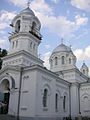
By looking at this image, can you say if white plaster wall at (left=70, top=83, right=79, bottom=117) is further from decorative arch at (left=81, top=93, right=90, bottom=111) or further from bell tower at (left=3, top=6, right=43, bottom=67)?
bell tower at (left=3, top=6, right=43, bottom=67)

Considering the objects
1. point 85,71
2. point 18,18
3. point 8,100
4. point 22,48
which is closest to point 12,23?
point 18,18

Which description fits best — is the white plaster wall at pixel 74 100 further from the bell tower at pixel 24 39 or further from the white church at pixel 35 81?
the bell tower at pixel 24 39

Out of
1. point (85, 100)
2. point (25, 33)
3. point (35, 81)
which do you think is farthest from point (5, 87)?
point (85, 100)

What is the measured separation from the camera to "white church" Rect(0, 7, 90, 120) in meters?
18.1

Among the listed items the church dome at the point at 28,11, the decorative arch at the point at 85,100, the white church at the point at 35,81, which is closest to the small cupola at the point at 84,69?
the white church at the point at 35,81

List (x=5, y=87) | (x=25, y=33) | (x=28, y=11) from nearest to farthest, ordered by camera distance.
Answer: (x=5, y=87), (x=25, y=33), (x=28, y=11)

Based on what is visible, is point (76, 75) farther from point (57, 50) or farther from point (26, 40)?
point (26, 40)

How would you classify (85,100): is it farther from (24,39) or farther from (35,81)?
(24,39)

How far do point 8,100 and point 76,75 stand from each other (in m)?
13.7

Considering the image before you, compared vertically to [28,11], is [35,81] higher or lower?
lower

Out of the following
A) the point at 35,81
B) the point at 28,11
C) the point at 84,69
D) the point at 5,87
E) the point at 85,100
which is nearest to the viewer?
the point at 35,81

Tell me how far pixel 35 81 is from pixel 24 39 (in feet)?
27.1

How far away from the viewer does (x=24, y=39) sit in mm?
23812

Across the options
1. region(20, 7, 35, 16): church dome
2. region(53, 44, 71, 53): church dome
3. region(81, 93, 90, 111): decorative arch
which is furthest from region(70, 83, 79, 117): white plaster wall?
region(20, 7, 35, 16): church dome
